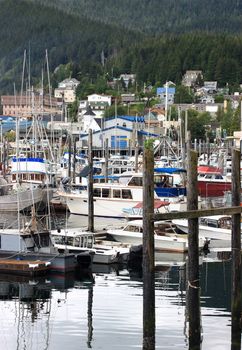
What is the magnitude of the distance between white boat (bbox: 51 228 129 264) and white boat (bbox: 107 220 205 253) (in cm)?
265

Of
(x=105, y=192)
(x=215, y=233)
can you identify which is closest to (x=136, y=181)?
(x=105, y=192)

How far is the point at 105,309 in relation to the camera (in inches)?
1551

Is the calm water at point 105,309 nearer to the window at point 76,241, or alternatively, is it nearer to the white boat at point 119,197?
the window at point 76,241

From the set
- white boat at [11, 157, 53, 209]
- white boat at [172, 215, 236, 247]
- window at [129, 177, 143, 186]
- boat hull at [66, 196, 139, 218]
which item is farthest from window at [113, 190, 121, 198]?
white boat at [172, 215, 236, 247]

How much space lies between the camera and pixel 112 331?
35469 mm

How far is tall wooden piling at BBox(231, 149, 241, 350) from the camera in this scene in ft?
108

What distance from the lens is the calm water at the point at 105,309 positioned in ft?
113

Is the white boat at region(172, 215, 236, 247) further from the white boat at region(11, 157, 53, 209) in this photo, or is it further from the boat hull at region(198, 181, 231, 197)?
the boat hull at region(198, 181, 231, 197)

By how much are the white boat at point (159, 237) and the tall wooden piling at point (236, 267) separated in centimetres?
1808

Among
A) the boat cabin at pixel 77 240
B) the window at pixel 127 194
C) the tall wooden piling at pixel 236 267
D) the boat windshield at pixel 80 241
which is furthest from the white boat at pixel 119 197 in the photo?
the tall wooden piling at pixel 236 267

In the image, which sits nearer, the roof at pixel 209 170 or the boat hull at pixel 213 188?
the boat hull at pixel 213 188

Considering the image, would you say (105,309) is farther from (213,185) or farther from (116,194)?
(213,185)

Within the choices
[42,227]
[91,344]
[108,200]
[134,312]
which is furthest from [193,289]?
[108,200]

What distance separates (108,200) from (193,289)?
40.4 m
